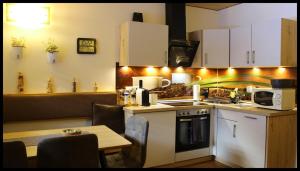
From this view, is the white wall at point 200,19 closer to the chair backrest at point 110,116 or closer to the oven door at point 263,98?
the oven door at point 263,98

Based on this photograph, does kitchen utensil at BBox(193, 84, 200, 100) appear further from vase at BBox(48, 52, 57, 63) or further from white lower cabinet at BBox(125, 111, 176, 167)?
vase at BBox(48, 52, 57, 63)

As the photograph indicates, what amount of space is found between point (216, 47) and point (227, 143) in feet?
4.61

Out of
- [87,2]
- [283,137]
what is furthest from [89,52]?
[283,137]

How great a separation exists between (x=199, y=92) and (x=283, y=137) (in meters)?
1.31

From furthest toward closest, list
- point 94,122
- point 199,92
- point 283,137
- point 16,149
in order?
point 199,92 < point 94,122 < point 283,137 < point 16,149

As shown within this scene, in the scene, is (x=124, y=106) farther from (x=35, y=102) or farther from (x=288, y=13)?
(x=288, y=13)

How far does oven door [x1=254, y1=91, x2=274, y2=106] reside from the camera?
3.15m

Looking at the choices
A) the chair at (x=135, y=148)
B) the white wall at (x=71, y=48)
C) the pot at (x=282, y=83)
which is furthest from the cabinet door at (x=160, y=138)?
the pot at (x=282, y=83)

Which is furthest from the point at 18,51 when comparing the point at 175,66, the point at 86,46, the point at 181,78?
the point at 181,78

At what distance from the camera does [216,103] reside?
3773 millimetres

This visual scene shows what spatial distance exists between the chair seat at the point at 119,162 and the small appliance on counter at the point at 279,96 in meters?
1.74

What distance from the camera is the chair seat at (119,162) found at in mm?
2400

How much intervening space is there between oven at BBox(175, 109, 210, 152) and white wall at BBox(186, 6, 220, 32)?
1.52 meters

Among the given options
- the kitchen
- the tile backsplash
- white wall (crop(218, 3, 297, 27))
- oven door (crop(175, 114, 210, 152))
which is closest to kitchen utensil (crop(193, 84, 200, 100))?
the kitchen
